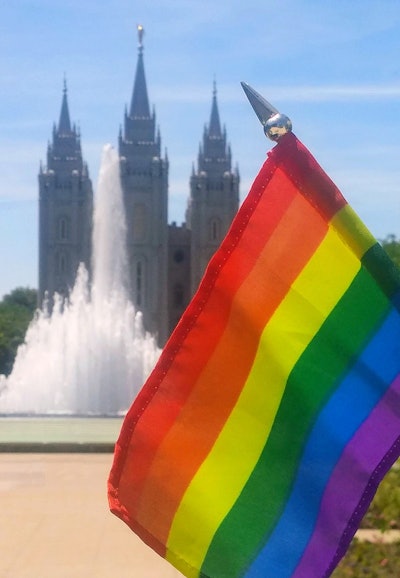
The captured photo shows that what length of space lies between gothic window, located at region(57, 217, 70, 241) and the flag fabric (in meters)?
79.9

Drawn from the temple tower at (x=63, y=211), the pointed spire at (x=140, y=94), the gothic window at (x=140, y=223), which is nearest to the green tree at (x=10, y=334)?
the temple tower at (x=63, y=211)

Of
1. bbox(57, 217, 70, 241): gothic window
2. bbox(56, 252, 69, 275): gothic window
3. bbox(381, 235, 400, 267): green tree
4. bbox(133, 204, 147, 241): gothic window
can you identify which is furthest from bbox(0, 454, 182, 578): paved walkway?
bbox(133, 204, 147, 241): gothic window

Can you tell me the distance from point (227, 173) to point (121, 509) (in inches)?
3275

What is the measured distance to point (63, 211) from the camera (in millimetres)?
83125

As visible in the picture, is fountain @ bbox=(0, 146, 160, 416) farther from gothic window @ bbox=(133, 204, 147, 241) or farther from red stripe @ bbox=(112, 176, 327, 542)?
gothic window @ bbox=(133, 204, 147, 241)

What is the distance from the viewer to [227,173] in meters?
85.5

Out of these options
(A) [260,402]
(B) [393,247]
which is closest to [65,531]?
(A) [260,402]

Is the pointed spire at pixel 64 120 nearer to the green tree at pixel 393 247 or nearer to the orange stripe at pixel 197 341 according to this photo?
the green tree at pixel 393 247

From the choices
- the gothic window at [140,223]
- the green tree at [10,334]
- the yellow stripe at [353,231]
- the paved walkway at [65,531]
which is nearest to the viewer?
the yellow stripe at [353,231]

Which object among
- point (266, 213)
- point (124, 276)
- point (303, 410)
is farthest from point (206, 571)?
point (124, 276)

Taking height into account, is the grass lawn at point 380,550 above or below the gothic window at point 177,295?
above

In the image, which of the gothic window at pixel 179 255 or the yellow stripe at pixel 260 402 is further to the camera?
the gothic window at pixel 179 255

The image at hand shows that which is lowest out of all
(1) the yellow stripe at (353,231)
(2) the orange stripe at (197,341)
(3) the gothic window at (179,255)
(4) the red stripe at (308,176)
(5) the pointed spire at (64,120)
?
(3) the gothic window at (179,255)

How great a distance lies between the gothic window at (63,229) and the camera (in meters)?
82.2
